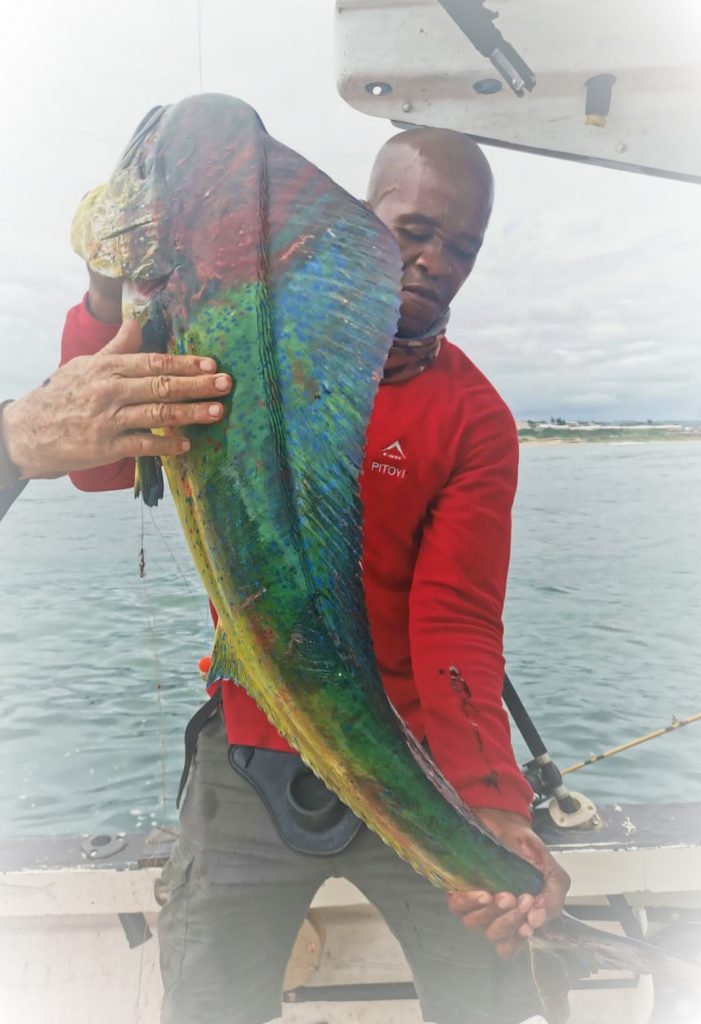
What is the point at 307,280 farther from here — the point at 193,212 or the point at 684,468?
the point at 684,468

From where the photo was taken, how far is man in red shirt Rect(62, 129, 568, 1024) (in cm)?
163

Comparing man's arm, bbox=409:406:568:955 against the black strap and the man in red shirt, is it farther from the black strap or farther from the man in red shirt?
the black strap

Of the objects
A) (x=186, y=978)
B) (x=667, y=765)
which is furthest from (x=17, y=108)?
(x=667, y=765)

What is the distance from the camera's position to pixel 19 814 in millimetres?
3660

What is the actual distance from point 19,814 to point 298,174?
3.69 metres

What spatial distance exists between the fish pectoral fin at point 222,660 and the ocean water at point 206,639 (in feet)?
6.04

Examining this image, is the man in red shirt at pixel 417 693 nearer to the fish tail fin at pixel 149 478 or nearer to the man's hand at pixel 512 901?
the man's hand at pixel 512 901

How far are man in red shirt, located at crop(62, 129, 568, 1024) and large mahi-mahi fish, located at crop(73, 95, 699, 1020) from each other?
1.31ft

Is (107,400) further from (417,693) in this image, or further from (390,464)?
(417,693)

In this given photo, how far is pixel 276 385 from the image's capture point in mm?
1085

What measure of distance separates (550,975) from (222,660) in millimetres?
1097

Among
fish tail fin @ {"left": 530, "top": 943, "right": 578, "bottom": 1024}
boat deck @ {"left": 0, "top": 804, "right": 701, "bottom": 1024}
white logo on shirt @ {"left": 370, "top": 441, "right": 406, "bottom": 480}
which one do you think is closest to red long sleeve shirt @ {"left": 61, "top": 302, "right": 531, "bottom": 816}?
white logo on shirt @ {"left": 370, "top": 441, "right": 406, "bottom": 480}

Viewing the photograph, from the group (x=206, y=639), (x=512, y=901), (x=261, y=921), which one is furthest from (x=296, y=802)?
(x=206, y=639)

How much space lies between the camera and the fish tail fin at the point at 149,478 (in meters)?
1.18
